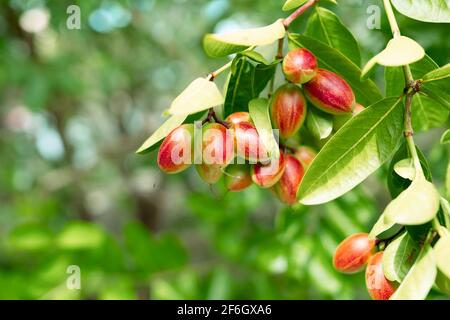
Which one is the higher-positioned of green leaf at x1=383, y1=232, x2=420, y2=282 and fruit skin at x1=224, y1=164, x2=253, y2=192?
fruit skin at x1=224, y1=164, x2=253, y2=192

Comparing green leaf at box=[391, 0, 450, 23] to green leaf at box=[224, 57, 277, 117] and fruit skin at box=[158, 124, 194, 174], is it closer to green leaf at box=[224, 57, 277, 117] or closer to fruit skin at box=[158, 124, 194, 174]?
green leaf at box=[224, 57, 277, 117]

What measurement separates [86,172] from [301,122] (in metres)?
2.18

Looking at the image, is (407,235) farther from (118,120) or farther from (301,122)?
(118,120)

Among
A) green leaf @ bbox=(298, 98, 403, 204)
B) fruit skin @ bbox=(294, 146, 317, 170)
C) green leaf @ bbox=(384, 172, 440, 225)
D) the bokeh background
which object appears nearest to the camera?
green leaf @ bbox=(384, 172, 440, 225)

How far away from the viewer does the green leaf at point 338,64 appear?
0.62 meters

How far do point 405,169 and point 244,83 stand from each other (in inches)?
7.6

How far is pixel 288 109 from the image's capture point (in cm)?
59

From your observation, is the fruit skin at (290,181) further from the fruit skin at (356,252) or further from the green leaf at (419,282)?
the green leaf at (419,282)

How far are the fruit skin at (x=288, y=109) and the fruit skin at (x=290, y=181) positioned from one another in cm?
4

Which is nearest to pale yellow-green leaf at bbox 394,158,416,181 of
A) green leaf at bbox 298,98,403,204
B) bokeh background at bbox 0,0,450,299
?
green leaf at bbox 298,98,403,204

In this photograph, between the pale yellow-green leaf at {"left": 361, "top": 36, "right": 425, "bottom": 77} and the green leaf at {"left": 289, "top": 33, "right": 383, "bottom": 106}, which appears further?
the green leaf at {"left": 289, "top": 33, "right": 383, "bottom": 106}

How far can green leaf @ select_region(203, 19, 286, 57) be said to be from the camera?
0.53 meters

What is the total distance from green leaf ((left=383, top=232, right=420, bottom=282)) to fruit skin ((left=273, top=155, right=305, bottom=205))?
0.45 ft
